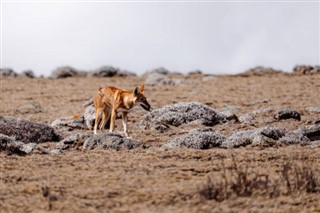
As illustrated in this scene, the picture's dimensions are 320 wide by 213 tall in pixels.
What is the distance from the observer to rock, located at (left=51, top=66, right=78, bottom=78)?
50625 mm

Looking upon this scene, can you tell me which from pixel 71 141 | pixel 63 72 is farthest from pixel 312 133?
pixel 63 72

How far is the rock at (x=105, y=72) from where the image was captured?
50.8m

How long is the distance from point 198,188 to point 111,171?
212cm

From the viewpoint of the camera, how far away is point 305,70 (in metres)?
45.8

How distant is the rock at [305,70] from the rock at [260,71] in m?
1.33

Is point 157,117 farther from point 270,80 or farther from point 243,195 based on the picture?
point 270,80

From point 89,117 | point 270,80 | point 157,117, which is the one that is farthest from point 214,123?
point 270,80

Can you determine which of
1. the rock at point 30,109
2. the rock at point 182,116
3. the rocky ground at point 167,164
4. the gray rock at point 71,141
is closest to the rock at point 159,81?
the rock at point 30,109

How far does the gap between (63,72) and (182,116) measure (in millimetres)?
30192

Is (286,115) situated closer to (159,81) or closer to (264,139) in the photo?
(264,139)

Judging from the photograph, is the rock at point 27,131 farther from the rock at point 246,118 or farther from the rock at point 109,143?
the rock at point 246,118

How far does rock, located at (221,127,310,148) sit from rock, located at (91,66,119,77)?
34493 millimetres

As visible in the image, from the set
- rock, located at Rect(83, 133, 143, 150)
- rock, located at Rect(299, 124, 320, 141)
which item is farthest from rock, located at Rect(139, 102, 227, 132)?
rock, located at Rect(83, 133, 143, 150)

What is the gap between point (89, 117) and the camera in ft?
72.6
